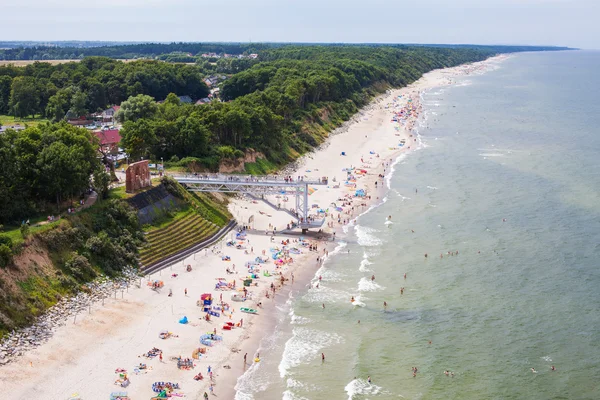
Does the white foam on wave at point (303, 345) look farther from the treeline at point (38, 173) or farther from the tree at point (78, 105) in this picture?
the tree at point (78, 105)

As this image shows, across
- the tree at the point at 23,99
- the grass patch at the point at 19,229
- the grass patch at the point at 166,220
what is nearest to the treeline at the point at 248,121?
the grass patch at the point at 166,220

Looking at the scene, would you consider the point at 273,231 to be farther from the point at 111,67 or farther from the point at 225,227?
the point at 111,67

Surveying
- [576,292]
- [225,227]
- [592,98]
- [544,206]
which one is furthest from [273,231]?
[592,98]

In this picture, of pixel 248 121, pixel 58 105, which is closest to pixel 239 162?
pixel 248 121

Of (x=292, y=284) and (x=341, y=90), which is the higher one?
(x=341, y=90)

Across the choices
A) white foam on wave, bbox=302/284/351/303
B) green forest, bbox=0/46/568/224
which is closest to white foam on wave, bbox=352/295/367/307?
white foam on wave, bbox=302/284/351/303

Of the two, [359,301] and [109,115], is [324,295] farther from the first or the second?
[109,115]
